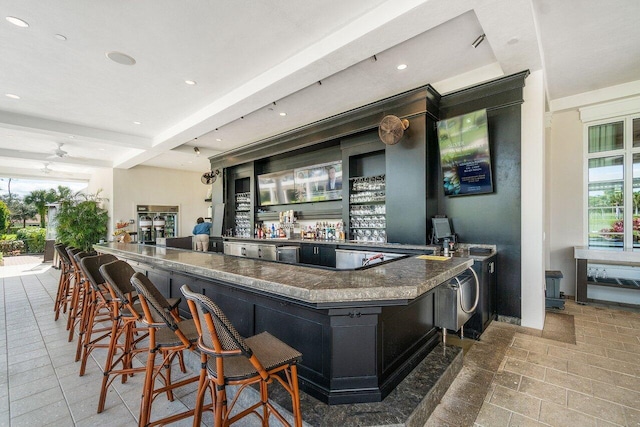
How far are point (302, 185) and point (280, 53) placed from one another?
10.9ft

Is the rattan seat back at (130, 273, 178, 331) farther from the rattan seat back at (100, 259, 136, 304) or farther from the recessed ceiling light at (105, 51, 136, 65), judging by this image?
the recessed ceiling light at (105, 51, 136, 65)

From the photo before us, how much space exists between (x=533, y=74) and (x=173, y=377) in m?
5.31

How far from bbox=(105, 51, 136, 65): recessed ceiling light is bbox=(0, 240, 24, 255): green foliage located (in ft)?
45.2

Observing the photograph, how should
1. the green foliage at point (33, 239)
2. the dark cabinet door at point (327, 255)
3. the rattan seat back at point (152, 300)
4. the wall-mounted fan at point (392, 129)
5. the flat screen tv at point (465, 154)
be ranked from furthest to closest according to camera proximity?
the green foliage at point (33, 239), the dark cabinet door at point (327, 255), the wall-mounted fan at point (392, 129), the flat screen tv at point (465, 154), the rattan seat back at point (152, 300)

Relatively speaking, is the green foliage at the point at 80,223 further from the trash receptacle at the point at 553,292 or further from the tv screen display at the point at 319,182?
the trash receptacle at the point at 553,292

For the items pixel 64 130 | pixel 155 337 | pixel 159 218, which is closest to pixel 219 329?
pixel 155 337

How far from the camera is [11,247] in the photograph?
12.3m

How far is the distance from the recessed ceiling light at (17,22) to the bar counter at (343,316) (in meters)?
3.08

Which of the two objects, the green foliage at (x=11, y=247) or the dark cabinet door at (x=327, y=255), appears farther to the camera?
the green foliage at (x=11, y=247)

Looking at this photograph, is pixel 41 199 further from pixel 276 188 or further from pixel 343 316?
pixel 343 316

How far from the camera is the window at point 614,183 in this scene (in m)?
4.71

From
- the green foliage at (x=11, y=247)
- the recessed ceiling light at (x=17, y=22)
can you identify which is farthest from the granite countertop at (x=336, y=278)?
the green foliage at (x=11, y=247)

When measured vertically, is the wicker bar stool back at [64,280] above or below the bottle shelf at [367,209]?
below

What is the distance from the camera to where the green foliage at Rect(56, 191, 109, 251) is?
8875 mm
